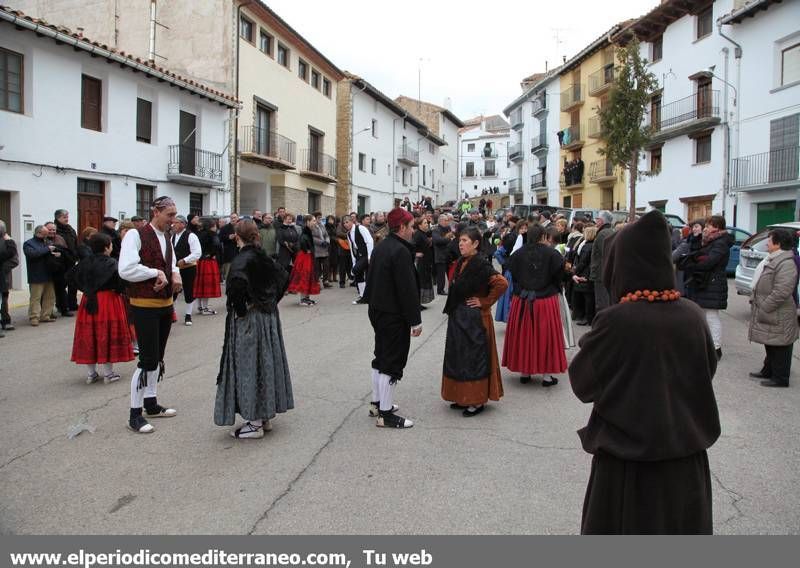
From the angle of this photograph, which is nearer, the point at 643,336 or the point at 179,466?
the point at 643,336

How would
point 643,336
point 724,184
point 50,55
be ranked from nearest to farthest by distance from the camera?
point 643,336 < point 50,55 < point 724,184

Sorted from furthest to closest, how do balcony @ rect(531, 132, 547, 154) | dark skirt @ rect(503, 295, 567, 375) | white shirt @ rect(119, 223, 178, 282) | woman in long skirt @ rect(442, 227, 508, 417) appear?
1. balcony @ rect(531, 132, 547, 154)
2. dark skirt @ rect(503, 295, 567, 375)
3. woman in long skirt @ rect(442, 227, 508, 417)
4. white shirt @ rect(119, 223, 178, 282)

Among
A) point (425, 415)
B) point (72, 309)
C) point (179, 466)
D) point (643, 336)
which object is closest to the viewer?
point (643, 336)

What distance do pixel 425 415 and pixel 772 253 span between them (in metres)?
4.14

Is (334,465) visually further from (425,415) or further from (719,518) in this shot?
(719,518)

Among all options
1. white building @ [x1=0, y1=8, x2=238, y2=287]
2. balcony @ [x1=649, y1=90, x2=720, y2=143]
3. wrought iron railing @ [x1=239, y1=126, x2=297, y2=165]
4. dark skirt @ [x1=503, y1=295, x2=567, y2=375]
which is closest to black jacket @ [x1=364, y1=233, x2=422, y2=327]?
dark skirt @ [x1=503, y1=295, x2=567, y2=375]

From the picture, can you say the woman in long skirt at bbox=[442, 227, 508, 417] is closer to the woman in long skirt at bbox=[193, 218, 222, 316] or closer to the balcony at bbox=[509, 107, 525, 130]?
the woman in long skirt at bbox=[193, 218, 222, 316]

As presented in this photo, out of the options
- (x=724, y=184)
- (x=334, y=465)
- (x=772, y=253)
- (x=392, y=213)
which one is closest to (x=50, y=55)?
(x=392, y=213)

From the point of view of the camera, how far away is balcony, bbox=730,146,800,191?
2164cm

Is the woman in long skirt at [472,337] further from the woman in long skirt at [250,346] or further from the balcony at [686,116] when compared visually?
the balcony at [686,116]

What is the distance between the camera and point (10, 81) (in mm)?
14086

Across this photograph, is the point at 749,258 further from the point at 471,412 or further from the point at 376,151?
the point at 376,151

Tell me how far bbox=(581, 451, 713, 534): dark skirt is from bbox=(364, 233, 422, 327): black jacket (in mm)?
2760

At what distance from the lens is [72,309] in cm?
1148
